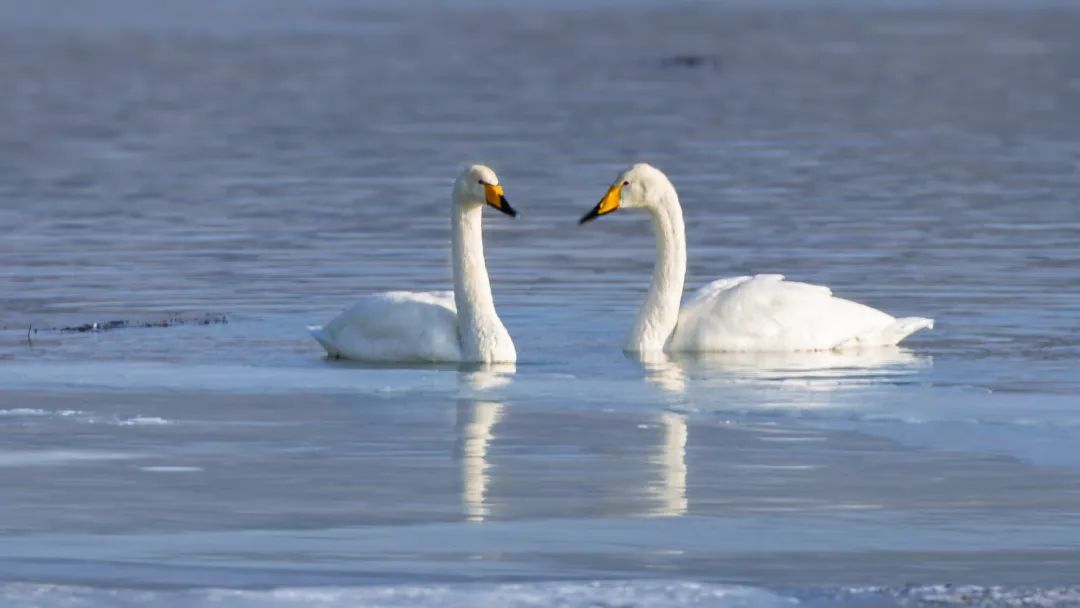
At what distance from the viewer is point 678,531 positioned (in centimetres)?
917

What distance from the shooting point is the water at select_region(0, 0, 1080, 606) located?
8.70 meters

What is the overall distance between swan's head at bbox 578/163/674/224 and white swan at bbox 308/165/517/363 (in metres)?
0.99

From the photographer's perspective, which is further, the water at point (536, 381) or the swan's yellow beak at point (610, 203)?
the swan's yellow beak at point (610, 203)

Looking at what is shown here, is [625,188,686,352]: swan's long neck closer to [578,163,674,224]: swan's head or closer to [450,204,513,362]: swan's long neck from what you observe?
[578,163,674,224]: swan's head

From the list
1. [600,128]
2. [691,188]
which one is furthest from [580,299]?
[600,128]

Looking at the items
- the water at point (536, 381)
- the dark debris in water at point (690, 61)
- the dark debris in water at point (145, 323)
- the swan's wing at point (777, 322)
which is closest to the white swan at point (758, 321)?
the swan's wing at point (777, 322)

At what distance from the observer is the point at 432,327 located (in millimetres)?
14281

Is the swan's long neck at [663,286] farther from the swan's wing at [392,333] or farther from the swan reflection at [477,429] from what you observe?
the swan's wing at [392,333]

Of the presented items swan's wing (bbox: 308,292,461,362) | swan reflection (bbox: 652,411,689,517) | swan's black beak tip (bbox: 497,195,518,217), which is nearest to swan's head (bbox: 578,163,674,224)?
swan's black beak tip (bbox: 497,195,518,217)

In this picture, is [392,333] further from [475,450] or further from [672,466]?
[672,466]

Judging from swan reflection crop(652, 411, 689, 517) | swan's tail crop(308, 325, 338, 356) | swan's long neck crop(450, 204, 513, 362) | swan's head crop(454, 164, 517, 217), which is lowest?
swan reflection crop(652, 411, 689, 517)

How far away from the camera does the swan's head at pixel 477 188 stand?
1452 cm

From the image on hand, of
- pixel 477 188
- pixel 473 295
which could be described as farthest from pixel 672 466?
pixel 477 188

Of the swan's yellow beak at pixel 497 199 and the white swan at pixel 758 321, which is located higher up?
the swan's yellow beak at pixel 497 199
